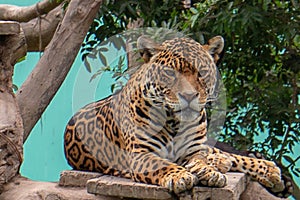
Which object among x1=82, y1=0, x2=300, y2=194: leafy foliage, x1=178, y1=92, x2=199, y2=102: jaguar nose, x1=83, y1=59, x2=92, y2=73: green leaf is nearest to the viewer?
x1=178, y1=92, x2=199, y2=102: jaguar nose

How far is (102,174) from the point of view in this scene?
3.92 meters

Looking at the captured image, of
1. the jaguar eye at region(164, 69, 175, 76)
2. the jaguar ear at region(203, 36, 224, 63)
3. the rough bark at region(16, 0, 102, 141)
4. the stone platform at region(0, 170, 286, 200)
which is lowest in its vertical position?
the stone platform at region(0, 170, 286, 200)

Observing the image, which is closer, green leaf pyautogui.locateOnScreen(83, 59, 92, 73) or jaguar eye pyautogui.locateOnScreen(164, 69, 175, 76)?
jaguar eye pyautogui.locateOnScreen(164, 69, 175, 76)

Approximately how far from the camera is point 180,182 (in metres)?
3.39

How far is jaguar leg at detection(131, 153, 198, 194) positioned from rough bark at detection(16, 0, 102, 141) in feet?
5.61

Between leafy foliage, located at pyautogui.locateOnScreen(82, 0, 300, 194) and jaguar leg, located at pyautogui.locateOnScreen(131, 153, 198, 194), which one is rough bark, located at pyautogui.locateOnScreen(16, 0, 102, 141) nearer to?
leafy foliage, located at pyautogui.locateOnScreen(82, 0, 300, 194)

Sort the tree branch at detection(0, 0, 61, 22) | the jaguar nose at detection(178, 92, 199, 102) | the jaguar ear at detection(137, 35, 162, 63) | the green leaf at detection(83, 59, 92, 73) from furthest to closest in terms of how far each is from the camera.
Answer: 1. the tree branch at detection(0, 0, 61, 22)
2. the green leaf at detection(83, 59, 92, 73)
3. the jaguar ear at detection(137, 35, 162, 63)
4. the jaguar nose at detection(178, 92, 199, 102)

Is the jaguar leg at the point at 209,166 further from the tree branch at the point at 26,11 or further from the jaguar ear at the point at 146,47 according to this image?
the tree branch at the point at 26,11

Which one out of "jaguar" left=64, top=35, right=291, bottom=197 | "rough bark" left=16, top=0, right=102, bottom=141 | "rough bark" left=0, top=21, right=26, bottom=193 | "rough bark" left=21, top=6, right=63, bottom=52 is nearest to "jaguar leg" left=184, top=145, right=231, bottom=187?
"jaguar" left=64, top=35, right=291, bottom=197

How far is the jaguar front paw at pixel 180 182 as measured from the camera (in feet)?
11.1

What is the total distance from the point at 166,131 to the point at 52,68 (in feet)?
5.66

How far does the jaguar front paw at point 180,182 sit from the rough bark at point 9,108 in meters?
0.92

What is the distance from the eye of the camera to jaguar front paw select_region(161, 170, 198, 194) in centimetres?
339

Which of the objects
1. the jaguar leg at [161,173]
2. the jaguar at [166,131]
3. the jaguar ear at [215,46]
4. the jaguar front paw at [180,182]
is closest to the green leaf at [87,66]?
the jaguar at [166,131]
